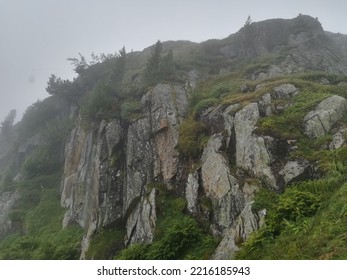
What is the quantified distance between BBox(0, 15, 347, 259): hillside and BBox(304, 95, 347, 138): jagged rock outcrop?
8 centimetres

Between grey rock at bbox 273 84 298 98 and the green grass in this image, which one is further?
the green grass

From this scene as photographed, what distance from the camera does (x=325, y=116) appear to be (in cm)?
1844

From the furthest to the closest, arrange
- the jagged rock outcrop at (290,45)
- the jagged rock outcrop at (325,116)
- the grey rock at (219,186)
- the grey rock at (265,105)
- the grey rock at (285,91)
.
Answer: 1. the jagged rock outcrop at (290,45)
2. the grey rock at (285,91)
3. the grey rock at (265,105)
4. the jagged rock outcrop at (325,116)
5. the grey rock at (219,186)

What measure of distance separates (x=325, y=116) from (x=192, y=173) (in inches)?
341

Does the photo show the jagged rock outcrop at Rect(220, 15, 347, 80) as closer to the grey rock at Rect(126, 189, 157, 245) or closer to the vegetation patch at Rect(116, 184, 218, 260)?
the grey rock at Rect(126, 189, 157, 245)

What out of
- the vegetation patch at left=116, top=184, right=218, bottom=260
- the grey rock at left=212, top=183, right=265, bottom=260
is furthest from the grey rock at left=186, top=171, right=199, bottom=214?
the grey rock at left=212, top=183, right=265, bottom=260

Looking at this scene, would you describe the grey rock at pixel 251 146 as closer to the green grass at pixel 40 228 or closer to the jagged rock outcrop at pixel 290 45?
the green grass at pixel 40 228

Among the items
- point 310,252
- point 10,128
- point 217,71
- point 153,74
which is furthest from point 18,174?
point 310,252

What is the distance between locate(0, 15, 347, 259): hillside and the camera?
43.6 feet

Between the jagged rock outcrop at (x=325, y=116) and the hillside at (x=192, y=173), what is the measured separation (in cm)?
8

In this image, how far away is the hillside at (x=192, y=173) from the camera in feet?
43.6

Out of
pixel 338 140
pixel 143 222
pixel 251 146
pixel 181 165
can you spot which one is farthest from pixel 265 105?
pixel 143 222

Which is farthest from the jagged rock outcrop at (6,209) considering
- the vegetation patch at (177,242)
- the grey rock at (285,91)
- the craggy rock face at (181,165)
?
the grey rock at (285,91)
